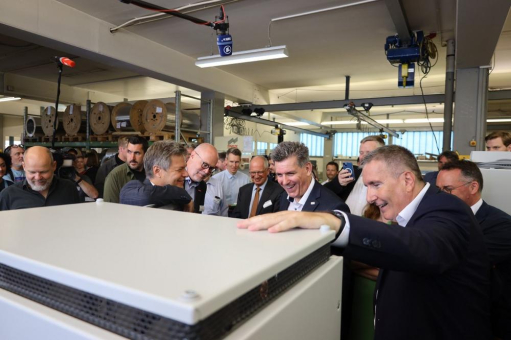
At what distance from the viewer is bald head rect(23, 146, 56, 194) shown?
8.02 feet

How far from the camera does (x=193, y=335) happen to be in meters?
0.43

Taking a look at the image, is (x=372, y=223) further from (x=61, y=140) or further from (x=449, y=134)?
(x=61, y=140)

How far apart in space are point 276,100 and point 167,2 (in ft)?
20.8

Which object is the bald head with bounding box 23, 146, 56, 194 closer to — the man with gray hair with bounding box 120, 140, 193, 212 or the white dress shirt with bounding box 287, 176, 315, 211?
the man with gray hair with bounding box 120, 140, 193, 212

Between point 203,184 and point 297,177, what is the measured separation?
4.97ft

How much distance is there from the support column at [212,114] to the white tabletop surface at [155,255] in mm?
6588

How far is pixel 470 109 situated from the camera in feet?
16.8

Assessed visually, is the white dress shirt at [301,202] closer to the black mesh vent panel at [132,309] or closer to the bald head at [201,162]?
the bald head at [201,162]

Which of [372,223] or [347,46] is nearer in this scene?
[372,223]

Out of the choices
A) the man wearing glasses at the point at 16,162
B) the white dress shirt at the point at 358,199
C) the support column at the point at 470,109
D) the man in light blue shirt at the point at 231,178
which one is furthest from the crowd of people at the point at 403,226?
the support column at the point at 470,109

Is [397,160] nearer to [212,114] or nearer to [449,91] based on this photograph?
[449,91]

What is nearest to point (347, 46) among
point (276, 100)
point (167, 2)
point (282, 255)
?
point (167, 2)

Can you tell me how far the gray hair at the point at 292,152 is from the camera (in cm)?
222

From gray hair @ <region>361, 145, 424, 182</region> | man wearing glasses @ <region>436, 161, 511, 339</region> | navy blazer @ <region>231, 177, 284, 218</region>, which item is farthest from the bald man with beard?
man wearing glasses @ <region>436, 161, 511, 339</region>
